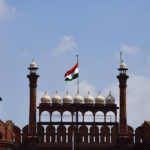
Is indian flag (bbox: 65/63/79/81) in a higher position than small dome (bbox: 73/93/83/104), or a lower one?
higher

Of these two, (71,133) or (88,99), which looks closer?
(71,133)

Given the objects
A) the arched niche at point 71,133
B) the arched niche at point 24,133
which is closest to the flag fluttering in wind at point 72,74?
the arched niche at point 71,133

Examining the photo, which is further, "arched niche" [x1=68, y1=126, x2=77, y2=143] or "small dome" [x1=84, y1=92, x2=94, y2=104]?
"small dome" [x1=84, y1=92, x2=94, y2=104]

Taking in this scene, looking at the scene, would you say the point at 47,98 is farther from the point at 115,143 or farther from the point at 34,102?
the point at 115,143

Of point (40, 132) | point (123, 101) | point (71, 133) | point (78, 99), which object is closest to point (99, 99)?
point (78, 99)

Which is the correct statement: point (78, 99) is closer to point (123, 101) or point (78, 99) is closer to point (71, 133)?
point (71, 133)

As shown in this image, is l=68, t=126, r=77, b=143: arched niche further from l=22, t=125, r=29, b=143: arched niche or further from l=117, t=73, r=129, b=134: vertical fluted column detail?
l=117, t=73, r=129, b=134: vertical fluted column detail

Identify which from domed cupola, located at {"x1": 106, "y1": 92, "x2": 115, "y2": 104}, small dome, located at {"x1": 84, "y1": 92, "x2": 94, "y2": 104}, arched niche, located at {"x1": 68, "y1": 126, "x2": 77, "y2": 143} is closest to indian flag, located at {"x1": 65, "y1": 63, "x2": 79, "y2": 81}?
small dome, located at {"x1": 84, "y1": 92, "x2": 94, "y2": 104}

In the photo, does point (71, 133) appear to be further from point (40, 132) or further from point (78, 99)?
point (78, 99)

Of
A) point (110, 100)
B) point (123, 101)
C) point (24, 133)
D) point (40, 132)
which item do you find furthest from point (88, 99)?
point (24, 133)

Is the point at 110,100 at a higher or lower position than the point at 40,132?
higher

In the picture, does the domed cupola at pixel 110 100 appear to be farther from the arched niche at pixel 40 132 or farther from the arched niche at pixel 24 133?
the arched niche at pixel 24 133
